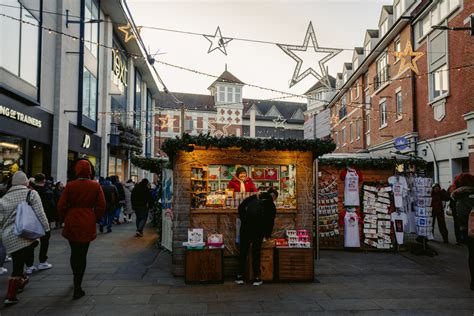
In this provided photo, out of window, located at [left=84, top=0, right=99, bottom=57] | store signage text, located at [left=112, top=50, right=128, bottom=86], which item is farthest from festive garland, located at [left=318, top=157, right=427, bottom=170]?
store signage text, located at [left=112, top=50, right=128, bottom=86]

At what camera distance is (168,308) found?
5.13m

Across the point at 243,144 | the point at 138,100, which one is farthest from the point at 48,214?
the point at 138,100

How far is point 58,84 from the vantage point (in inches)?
590

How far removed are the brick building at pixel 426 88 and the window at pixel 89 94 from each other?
487 inches

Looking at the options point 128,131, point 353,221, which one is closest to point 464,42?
point 353,221

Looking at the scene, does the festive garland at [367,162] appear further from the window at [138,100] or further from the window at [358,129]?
the window at [138,100]

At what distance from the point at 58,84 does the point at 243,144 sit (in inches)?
417

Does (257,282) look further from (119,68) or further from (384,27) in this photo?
(384,27)

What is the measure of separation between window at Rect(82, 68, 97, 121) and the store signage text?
131 inches

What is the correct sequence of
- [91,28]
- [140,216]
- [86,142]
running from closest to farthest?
[140,216], [86,142], [91,28]

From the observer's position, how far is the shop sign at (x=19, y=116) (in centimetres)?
1095

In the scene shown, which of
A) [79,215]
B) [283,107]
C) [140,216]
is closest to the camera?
[79,215]

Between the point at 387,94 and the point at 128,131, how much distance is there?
15.7 meters

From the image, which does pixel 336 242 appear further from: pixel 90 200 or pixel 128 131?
pixel 128 131
